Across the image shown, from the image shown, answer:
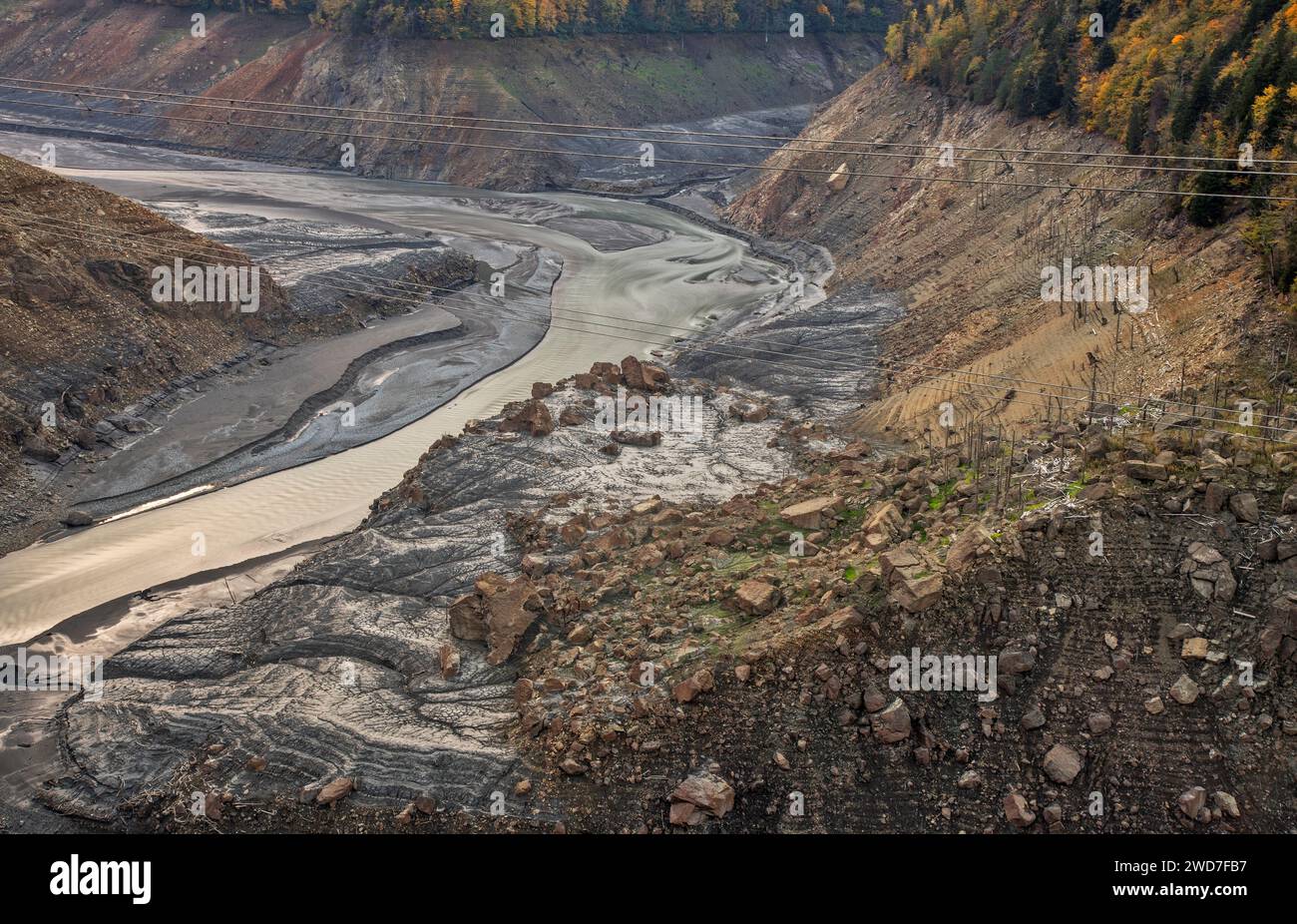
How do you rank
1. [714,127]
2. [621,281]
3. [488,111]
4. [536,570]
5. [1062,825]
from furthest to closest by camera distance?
[714,127]
[488,111]
[621,281]
[536,570]
[1062,825]

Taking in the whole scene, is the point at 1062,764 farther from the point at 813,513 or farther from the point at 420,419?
the point at 420,419

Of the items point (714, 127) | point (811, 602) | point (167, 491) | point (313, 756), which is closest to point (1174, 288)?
point (811, 602)

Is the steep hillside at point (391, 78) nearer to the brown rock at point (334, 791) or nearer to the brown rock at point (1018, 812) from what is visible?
the brown rock at point (334, 791)

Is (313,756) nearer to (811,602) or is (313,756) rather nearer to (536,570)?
(536,570)

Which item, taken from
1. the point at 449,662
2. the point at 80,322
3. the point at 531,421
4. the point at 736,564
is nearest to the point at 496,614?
the point at 449,662

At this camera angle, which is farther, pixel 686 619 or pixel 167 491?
pixel 167 491

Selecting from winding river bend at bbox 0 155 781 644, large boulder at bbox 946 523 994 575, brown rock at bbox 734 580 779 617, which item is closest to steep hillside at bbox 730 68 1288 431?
winding river bend at bbox 0 155 781 644
